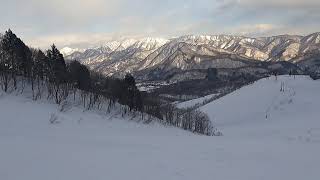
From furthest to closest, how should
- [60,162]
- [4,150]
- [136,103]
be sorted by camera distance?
1. [136,103]
2. [4,150]
3. [60,162]

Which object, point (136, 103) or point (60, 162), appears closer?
point (60, 162)

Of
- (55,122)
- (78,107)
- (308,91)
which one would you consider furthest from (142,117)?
(308,91)

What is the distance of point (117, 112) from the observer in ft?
287

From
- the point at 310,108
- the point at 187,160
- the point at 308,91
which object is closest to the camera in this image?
the point at 187,160

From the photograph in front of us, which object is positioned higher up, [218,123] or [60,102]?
[60,102]

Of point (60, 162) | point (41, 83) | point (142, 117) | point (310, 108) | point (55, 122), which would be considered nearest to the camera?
point (60, 162)

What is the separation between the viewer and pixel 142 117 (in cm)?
9081

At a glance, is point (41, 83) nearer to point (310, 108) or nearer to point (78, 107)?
point (78, 107)

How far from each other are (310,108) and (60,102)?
122887mm

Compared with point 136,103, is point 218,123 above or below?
below

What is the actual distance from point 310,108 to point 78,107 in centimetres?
11988

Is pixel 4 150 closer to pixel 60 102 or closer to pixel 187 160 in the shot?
pixel 187 160

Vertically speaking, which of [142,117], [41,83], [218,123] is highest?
[41,83]

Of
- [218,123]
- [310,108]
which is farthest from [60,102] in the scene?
[310,108]
